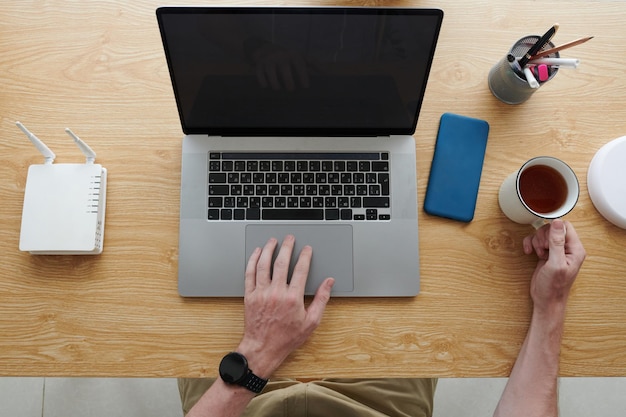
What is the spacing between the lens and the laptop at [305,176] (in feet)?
2.46

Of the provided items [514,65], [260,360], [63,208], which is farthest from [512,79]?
[63,208]

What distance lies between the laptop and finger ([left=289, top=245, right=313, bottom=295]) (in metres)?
0.02

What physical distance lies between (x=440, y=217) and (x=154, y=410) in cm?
112

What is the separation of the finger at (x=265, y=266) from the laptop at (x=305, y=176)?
2 centimetres

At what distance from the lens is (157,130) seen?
2.83ft

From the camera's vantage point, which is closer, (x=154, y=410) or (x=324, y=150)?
(x=324, y=150)

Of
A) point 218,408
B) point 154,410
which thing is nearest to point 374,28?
point 218,408

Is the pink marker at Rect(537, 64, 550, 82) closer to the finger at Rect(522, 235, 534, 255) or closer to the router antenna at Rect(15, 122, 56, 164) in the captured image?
the finger at Rect(522, 235, 534, 255)

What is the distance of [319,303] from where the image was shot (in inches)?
30.6

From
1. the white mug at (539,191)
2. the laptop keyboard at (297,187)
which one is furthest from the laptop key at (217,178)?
the white mug at (539,191)

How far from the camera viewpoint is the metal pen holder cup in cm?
81

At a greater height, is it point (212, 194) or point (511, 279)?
point (212, 194)

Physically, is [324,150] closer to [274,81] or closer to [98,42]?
[274,81]

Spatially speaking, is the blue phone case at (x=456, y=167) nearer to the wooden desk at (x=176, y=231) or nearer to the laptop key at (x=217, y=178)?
the wooden desk at (x=176, y=231)
